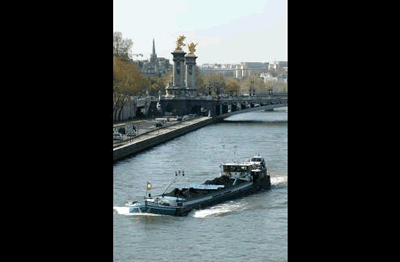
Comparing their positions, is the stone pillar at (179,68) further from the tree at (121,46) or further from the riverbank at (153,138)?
the tree at (121,46)

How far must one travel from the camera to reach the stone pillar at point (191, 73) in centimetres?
3683

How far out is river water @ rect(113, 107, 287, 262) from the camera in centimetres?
966

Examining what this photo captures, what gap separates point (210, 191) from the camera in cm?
1409

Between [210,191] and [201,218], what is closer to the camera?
[201,218]

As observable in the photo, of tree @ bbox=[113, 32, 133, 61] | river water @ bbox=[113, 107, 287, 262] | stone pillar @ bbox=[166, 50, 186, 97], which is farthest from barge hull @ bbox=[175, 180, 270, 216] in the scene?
stone pillar @ bbox=[166, 50, 186, 97]

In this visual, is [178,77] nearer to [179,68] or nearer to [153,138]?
[179,68]

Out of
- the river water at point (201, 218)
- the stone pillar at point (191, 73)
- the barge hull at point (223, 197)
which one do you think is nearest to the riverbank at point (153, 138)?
the river water at point (201, 218)

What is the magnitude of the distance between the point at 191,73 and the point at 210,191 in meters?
23.4

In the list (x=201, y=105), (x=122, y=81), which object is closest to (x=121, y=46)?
(x=122, y=81)
